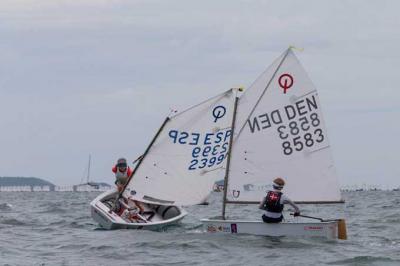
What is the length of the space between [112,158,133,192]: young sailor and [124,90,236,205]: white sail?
2.25 m

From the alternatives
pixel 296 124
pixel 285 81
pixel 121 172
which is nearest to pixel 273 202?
pixel 296 124

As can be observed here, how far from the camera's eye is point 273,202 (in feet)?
69.2

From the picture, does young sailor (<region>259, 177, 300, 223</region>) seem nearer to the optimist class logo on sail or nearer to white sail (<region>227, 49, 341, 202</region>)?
white sail (<region>227, 49, 341, 202</region>)

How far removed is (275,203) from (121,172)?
756cm

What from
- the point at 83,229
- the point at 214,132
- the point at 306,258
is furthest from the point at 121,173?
the point at 306,258

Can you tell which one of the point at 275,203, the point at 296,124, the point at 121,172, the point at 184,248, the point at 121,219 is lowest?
the point at 184,248

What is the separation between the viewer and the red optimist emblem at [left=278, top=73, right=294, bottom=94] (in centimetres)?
2231

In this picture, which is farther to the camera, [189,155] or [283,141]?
[189,155]

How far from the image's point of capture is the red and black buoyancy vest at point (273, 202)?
2106 cm

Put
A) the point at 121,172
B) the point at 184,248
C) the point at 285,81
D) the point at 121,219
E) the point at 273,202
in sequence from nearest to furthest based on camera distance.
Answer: the point at 184,248 → the point at 273,202 → the point at 285,81 → the point at 121,219 → the point at 121,172

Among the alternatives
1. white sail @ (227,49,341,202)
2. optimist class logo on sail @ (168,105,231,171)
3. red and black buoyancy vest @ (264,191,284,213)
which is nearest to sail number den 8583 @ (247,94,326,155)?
white sail @ (227,49,341,202)

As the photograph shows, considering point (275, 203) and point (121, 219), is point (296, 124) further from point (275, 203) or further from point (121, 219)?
point (121, 219)

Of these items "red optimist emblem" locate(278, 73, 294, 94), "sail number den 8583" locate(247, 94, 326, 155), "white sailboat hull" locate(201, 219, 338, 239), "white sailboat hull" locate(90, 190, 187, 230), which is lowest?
"white sailboat hull" locate(201, 219, 338, 239)

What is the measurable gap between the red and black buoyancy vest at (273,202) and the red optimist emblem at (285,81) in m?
2.76
